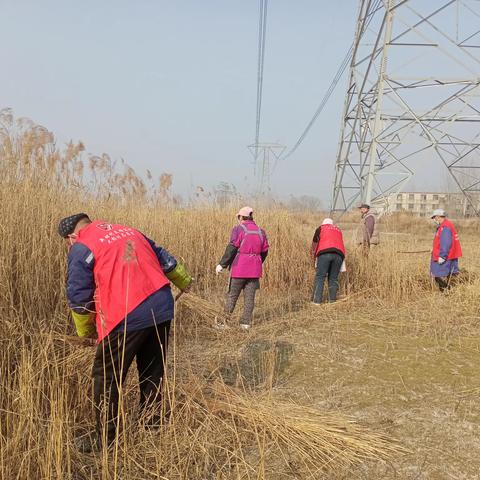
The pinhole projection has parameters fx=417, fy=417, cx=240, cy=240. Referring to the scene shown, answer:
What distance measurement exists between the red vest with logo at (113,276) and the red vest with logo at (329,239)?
4.22 metres

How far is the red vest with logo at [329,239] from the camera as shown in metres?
6.18

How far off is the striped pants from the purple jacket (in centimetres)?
10

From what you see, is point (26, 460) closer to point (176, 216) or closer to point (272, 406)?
point (272, 406)

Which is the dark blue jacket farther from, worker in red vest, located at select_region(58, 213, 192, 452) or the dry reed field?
the dry reed field

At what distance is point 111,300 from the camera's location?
2299 millimetres

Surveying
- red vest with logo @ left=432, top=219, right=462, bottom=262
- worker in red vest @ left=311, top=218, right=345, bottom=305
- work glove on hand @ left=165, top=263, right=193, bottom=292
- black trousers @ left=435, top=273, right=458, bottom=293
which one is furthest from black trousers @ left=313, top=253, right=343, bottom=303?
work glove on hand @ left=165, top=263, right=193, bottom=292

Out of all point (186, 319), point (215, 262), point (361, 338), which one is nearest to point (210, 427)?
point (186, 319)

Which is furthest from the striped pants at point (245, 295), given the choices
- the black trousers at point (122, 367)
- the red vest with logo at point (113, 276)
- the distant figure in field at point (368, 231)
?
the distant figure in field at point (368, 231)

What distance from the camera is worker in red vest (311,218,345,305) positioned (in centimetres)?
620

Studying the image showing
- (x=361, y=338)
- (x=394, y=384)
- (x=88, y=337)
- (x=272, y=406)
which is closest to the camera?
(x=88, y=337)


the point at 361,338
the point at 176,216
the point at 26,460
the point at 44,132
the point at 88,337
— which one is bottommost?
the point at 361,338

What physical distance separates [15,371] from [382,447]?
2.29m

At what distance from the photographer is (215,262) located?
7.66 meters

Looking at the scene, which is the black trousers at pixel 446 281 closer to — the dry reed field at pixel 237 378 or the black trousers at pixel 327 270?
the dry reed field at pixel 237 378
